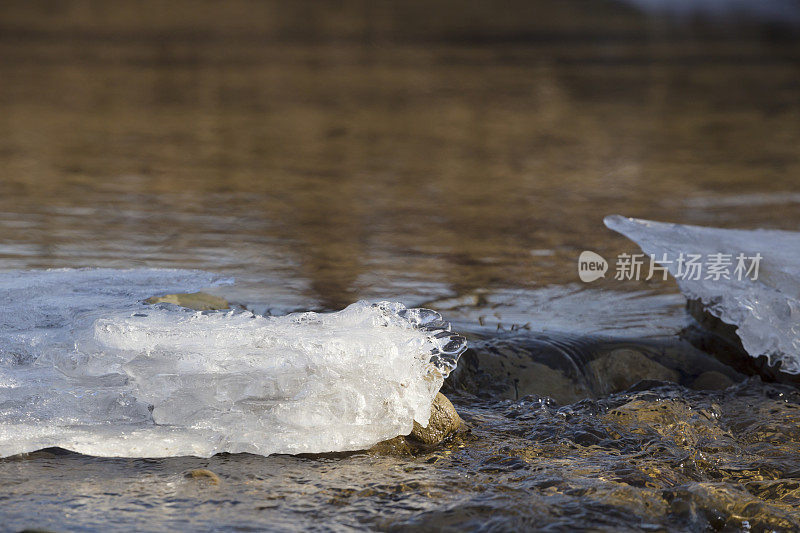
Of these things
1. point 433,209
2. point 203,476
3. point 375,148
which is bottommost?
point 203,476

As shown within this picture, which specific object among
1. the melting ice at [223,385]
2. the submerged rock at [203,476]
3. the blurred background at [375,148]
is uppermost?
the blurred background at [375,148]

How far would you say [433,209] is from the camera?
523cm

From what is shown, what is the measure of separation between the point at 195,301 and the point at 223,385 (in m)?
0.96

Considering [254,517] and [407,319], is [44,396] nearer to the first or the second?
[254,517]

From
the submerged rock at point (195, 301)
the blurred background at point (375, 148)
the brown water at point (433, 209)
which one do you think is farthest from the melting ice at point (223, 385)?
the blurred background at point (375, 148)

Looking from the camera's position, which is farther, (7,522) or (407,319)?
(407,319)

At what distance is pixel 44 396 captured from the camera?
2340 mm

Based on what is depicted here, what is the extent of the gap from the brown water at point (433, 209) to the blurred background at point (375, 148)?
0.10ft

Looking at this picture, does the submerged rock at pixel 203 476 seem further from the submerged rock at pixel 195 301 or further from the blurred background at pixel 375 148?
the blurred background at pixel 375 148

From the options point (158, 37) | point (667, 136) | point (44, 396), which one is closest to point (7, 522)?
point (44, 396)

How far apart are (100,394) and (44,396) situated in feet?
0.41

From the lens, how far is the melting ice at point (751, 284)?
310cm

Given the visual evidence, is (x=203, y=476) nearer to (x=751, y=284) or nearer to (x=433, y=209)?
(x=751, y=284)


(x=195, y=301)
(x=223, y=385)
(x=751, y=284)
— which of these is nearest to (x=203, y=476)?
(x=223, y=385)
